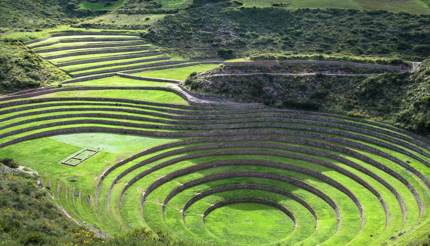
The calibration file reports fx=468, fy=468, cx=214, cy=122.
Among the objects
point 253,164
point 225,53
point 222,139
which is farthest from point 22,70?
point 253,164

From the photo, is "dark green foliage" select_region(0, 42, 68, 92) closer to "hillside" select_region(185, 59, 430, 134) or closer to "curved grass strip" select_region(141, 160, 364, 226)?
"hillside" select_region(185, 59, 430, 134)

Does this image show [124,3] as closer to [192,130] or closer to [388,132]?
[192,130]

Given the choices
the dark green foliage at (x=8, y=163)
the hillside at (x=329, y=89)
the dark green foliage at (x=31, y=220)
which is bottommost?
the dark green foliage at (x=8, y=163)

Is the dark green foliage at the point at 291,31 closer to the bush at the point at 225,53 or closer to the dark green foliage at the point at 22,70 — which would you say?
the bush at the point at 225,53

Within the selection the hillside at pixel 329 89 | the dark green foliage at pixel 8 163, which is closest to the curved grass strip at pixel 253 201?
the hillside at pixel 329 89

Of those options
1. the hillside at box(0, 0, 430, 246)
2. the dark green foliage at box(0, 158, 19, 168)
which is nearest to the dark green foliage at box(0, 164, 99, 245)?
the hillside at box(0, 0, 430, 246)

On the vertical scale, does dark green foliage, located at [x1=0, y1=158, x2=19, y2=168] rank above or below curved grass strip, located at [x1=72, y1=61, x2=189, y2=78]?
below

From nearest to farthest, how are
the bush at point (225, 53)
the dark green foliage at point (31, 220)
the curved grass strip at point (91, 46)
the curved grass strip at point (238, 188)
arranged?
1. the dark green foliage at point (31, 220)
2. the curved grass strip at point (238, 188)
3. the curved grass strip at point (91, 46)
4. the bush at point (225, 53)

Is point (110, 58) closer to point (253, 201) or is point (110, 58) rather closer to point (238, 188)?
point (238, 188)
